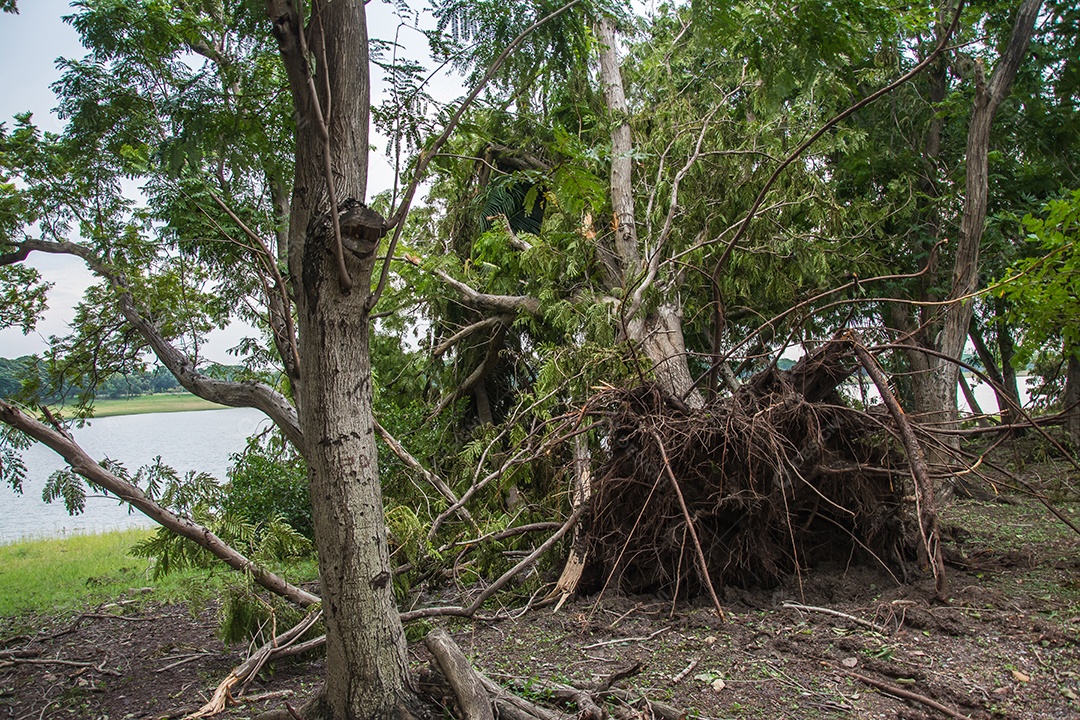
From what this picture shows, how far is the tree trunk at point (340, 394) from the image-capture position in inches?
96.2

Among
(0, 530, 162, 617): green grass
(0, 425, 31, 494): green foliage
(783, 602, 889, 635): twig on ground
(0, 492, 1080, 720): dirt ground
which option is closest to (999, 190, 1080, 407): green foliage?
(0, 492, 1080, 720): dirt ground

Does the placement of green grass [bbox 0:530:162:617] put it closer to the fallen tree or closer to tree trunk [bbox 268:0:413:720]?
tree trunk [bbox 268:0:413:720]

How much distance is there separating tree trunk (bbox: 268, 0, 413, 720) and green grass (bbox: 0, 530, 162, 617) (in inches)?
165

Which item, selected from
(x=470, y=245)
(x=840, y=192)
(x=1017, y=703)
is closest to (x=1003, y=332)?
(x=840, y=192)

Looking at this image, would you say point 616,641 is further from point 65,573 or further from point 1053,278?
point 65,573

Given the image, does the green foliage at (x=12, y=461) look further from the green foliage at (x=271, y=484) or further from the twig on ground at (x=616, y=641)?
the twig on ground at (x=616, y=641)

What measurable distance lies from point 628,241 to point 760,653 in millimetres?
5000

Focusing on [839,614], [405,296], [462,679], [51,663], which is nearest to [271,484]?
[405,296]

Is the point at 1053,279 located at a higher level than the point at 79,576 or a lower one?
higher

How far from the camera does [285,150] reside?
3.64 meters

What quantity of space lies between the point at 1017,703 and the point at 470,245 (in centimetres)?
763

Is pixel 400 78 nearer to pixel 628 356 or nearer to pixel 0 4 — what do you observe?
pixel 0 4

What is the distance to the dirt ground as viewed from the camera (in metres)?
2.76

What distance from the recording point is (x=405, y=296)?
7676mm
